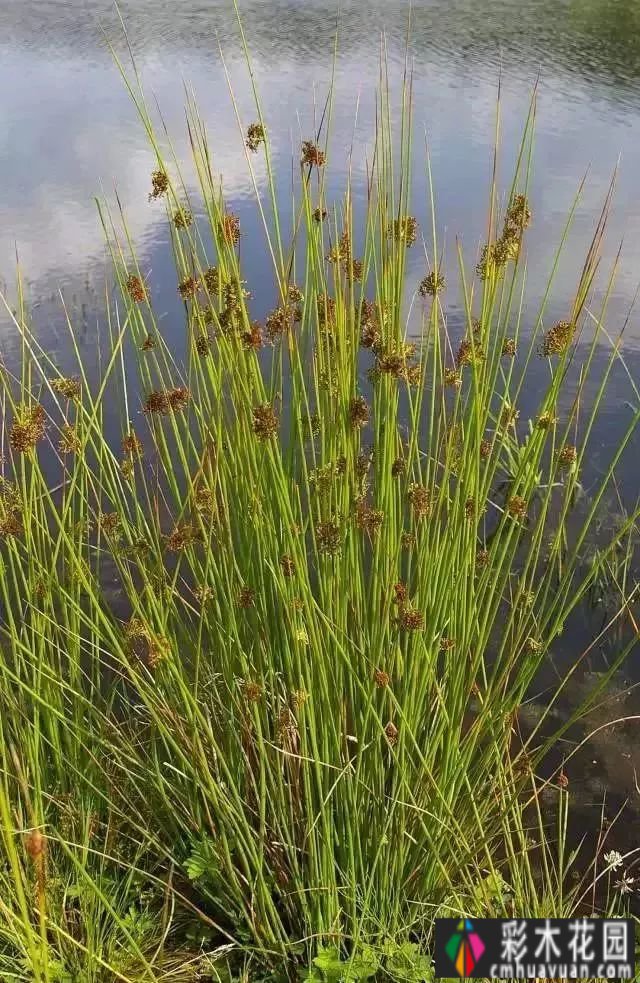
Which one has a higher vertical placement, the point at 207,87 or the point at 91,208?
the point at 207,87

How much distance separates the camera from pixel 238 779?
1.76 m

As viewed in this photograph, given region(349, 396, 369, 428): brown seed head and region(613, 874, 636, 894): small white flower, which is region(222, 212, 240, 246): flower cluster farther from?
region(613, 874, 636, 894): small white flower

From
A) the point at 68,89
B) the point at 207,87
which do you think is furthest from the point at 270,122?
the point at 68,89

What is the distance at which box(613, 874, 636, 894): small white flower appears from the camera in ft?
6.58

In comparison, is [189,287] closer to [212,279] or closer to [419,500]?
[212,279]

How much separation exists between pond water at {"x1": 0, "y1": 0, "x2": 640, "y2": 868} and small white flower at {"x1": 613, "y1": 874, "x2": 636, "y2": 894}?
336 millimetres

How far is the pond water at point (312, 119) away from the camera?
534 cm

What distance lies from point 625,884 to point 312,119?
763 cm

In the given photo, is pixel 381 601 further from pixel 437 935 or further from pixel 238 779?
pixel 437 935

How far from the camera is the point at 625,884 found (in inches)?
79.7

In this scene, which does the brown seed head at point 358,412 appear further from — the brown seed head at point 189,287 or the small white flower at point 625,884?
the small white flower at point 625,884

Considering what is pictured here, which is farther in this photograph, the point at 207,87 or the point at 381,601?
the point at 207,87

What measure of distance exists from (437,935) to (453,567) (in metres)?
0.76

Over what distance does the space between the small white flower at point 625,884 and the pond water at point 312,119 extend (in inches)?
13.2
